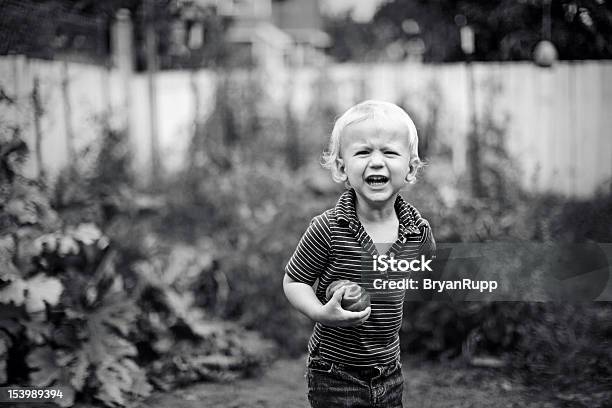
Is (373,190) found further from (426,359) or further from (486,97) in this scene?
(486,97)

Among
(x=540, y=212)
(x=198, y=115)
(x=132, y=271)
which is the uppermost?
(x=198, y=115)

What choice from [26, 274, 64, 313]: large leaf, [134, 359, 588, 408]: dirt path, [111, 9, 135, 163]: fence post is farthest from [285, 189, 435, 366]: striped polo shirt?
[111, 9, 135, 163]: fence post

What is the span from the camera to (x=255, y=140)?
6.43 m

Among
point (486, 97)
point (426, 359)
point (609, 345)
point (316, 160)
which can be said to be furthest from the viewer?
point (316, 160)

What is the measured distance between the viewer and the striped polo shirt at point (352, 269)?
1712 mm

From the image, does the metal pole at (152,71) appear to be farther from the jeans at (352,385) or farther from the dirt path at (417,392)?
the jeans at (352,385)

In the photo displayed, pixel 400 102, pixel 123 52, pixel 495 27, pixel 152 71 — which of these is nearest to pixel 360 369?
pixel 495 27

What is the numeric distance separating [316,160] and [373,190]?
4.56 m

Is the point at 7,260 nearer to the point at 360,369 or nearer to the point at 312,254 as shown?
the point at 312,254

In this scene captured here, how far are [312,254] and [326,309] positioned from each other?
19 centimetres

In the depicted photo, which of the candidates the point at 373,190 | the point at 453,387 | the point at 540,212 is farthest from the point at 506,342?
the point at 373,190

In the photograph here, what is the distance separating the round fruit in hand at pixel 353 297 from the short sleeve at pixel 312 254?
0.09 metres

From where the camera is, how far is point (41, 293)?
109 inches

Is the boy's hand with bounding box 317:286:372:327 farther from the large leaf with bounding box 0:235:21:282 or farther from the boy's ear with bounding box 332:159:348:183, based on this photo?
Answer: the large leaf with bounding box 0:235:21:282
